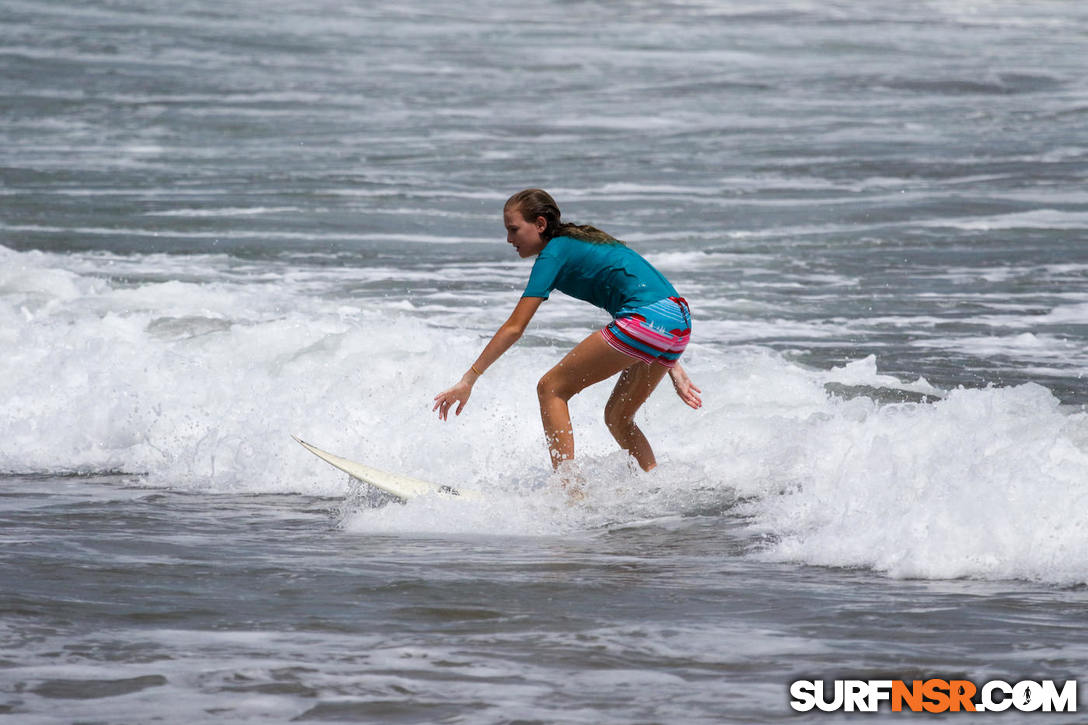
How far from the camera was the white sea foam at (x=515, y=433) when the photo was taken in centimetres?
671

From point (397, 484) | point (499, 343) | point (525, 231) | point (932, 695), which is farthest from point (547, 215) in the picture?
point (932, 695)

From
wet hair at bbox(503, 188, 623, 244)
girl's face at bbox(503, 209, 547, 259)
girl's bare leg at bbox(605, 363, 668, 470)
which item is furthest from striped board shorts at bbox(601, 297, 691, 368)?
girl's face at bbox(503, 209, 547, 259)

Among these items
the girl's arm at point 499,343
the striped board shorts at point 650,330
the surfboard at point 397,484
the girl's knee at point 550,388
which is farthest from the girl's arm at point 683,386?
the surfboard at point 397,484

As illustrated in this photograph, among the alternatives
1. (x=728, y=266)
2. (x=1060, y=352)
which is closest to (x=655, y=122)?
(x=728, y=266)

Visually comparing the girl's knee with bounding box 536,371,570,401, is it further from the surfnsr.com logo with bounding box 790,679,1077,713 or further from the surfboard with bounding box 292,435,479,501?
the surfnsr.com logo with bounding box 790,679,1077,713

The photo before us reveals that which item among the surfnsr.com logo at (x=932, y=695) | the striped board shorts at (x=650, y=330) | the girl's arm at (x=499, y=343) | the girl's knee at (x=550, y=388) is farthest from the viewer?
the girl's knee at (x=550, y=388)

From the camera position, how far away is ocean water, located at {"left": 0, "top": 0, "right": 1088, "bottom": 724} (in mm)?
5082

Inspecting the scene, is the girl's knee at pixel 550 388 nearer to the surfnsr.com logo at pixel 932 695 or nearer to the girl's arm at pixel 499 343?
the girl's arm at pixel 499 343

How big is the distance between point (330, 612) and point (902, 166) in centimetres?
1833

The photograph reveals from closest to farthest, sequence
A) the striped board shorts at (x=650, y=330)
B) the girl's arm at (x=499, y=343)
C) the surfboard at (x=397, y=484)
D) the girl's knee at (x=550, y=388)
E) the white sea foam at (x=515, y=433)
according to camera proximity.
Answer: the white sea foam at (x=515, y=433) → the girl's arm at (x=499, y=343) → the striped board shorts at (x=650, y=330) → the girl's knee at (x=550, y=388) → the surfboard at (x=397, y=484)

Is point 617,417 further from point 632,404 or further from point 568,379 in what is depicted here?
point 568,379

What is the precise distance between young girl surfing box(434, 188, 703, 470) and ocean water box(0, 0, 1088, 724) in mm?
535

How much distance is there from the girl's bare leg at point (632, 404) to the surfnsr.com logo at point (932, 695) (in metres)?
2.80

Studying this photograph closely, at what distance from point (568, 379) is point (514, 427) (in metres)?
2.18
